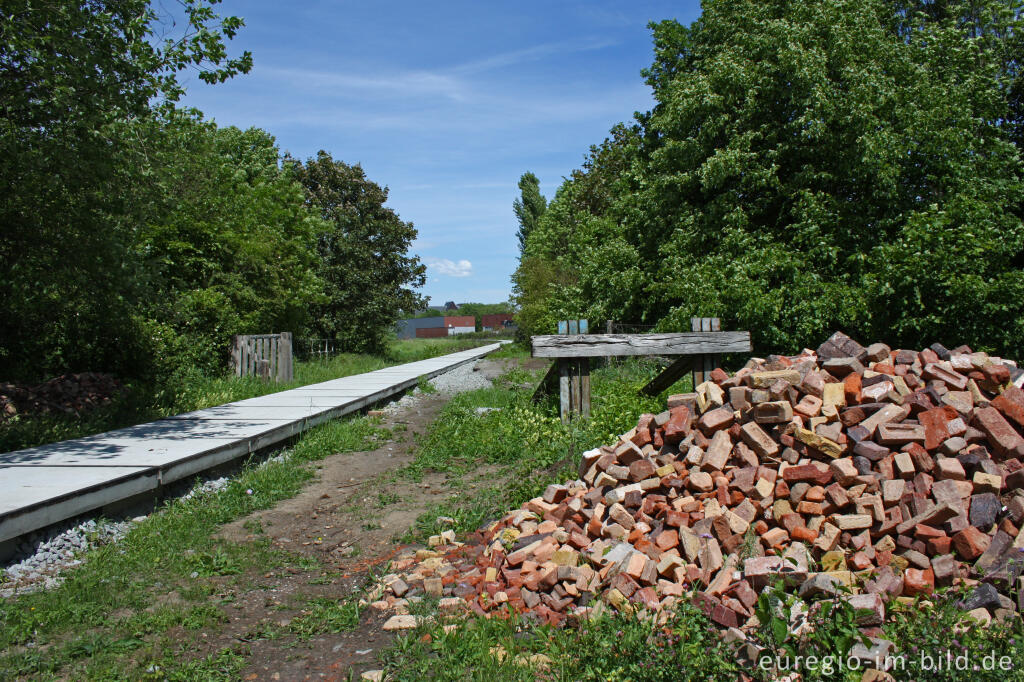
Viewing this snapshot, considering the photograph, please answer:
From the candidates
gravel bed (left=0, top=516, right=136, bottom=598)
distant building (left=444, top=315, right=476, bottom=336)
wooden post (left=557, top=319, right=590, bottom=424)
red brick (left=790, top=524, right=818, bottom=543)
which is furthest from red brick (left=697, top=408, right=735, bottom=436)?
distant building (left=444, top=315, right=476, bottom=336)

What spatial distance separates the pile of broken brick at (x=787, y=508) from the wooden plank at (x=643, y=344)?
98.5 inches

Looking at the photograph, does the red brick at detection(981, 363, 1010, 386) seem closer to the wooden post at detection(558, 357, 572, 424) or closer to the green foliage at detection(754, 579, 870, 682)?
the green foliage at detection(754, 579, 870, 682)

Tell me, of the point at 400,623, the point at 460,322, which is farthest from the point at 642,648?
the point at 460,322

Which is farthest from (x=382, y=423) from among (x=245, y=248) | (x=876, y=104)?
Answer: (x=876, y=104)

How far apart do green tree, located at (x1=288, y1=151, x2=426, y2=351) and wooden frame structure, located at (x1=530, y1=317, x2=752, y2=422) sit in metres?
18.1

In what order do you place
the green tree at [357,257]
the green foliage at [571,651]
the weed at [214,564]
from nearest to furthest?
the green foliage at [571,651] → the weed at [214,564] → the green tree at [357,257]

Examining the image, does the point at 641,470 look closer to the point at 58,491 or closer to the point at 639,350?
the point at 639,350

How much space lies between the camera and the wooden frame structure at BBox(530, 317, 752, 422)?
7.84m

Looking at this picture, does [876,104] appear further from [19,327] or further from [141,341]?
[19,327]

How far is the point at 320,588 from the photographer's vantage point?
443 cm

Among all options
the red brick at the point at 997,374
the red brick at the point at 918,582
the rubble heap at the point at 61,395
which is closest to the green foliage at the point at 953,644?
the red brick at the point at 918,582

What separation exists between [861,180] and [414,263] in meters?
21.1

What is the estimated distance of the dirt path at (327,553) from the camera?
353cm

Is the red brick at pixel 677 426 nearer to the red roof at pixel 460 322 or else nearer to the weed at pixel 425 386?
the weed at pixel 425 386
